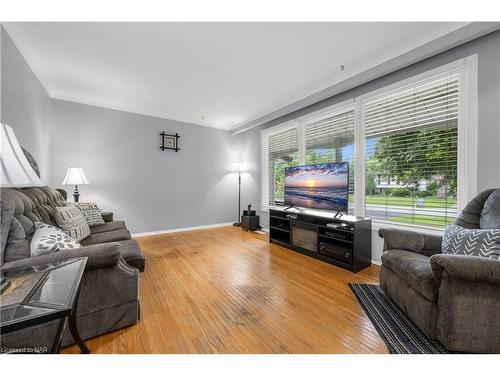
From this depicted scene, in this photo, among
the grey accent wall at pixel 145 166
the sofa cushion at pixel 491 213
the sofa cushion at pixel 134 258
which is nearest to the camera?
the sofa cushion at pixel 491 213

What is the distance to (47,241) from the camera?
136cm

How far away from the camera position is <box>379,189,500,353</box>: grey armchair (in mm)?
1154

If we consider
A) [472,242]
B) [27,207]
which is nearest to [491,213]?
[472,242]

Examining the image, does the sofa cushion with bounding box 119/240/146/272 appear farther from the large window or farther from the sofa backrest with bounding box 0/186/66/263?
the large window

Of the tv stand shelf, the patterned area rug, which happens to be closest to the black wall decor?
the tv stand shelf

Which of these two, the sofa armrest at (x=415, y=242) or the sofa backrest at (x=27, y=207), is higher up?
the sofa backrest at (x=27, y=207)

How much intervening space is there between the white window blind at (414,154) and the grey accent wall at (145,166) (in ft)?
11.0

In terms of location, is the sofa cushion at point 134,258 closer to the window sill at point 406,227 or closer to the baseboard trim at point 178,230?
the baseboard trim at point 178,230

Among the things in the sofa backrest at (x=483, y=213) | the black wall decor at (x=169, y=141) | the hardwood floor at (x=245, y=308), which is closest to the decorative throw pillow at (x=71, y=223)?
the hardwood floor at (x=245, y=308)

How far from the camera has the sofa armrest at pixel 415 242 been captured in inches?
69.8

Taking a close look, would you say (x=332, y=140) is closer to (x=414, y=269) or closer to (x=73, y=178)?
(x=414, y=269)
